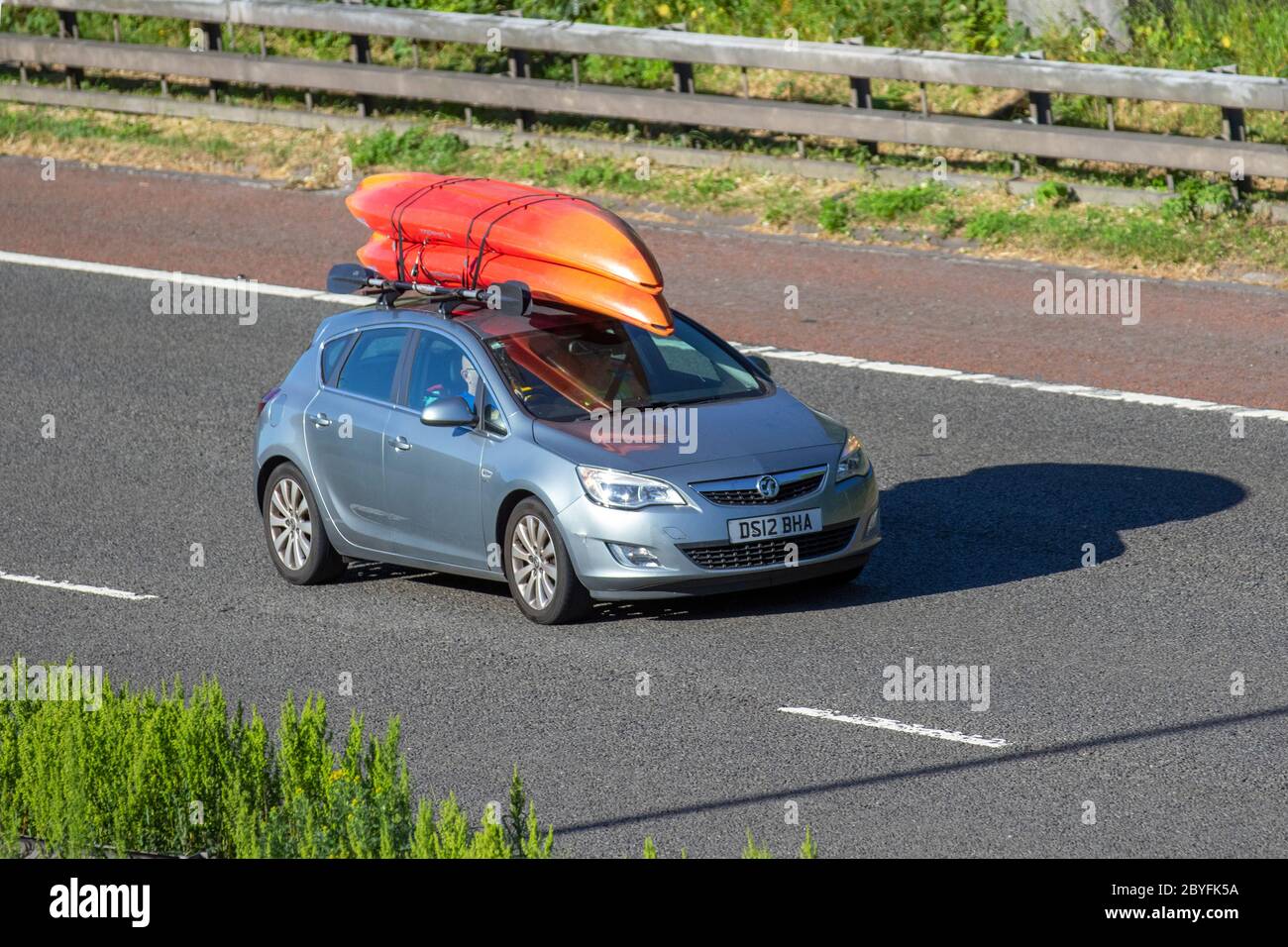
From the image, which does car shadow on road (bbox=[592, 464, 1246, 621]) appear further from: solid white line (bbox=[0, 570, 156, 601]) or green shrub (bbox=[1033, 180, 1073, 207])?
green shrub (bbox=[1033, 180, 1073, 207])

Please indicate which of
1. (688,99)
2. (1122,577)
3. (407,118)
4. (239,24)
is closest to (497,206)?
(1122,577)

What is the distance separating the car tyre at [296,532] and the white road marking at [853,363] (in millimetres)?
4011

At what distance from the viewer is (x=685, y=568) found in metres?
11.0

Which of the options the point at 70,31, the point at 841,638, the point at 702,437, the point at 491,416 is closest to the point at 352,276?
the point at 491,416

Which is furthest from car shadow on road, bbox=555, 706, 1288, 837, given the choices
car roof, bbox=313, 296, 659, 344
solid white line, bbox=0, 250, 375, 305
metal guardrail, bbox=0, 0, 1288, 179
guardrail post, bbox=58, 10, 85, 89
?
guardrail post, bbox=58, 10, 85, 89

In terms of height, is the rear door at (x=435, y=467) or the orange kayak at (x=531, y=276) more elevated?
the orange kayak at (x=531, y=276)

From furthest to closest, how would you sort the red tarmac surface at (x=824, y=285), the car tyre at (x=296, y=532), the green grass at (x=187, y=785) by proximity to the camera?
the red tarmac surface at (x=824, y=285), the car tyre at (x=296, y=532), the green grass at (x=187, y=785)

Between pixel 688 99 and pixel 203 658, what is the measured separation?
10874 mm

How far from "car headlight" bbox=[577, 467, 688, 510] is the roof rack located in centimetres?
143

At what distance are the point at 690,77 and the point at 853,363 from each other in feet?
19.5

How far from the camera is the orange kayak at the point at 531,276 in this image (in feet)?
38.8

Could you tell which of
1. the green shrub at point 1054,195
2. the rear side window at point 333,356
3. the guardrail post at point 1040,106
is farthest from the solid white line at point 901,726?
the guardrail post at point 1040,106

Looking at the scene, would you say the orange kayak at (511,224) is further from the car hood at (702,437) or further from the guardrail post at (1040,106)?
the guardrail post at (1040,106)

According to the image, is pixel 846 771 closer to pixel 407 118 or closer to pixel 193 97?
pixel 407 118
